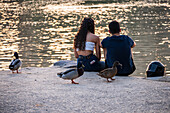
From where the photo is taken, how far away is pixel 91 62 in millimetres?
10664

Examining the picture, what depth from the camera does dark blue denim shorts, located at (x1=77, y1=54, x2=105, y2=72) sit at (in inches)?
420

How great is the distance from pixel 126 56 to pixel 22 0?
7803cm

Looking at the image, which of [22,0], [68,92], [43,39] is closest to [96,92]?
[68,92]

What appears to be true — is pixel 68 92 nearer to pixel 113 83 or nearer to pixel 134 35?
pixel 113 83

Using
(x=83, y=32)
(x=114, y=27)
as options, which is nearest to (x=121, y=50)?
(x=114, y=27)

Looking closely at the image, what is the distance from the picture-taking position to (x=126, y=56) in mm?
10039

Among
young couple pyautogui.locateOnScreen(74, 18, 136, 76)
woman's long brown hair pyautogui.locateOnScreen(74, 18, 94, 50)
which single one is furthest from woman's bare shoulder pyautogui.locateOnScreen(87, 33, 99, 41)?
woman's long brown hair pyautogui.locateOnScreen(74, 18, 94, 50)

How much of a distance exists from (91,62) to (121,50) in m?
1.10

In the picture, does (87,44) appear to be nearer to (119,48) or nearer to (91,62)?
(91,62)

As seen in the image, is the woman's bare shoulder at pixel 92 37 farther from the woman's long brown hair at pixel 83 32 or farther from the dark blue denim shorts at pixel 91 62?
the dark blue denim shorts at pixel 91 62

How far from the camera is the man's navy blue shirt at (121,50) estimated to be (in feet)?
32.8

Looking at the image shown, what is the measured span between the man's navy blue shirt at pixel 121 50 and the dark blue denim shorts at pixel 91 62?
696 millimetres

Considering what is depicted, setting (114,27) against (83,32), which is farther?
(83,32)

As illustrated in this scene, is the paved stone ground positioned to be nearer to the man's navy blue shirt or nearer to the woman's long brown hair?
the man's navy blue shirt
